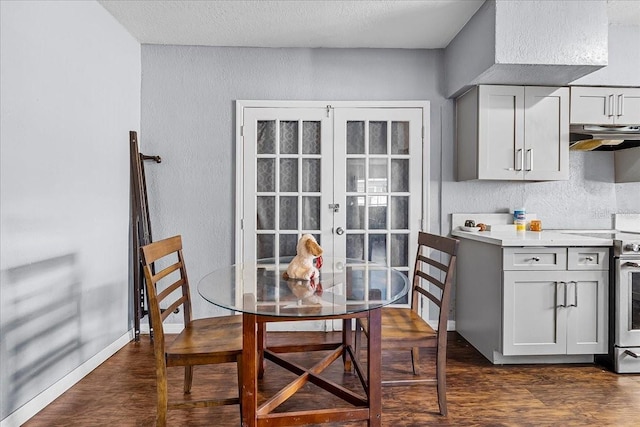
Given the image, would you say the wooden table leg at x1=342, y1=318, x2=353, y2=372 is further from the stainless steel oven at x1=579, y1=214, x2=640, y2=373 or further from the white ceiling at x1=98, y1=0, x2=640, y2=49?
the white ceiling at x1=98, y1=0, x2=640, y2=49

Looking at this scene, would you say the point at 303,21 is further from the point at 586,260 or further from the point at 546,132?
the point at 586,260

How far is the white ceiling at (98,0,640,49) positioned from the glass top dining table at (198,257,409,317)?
1.78 m

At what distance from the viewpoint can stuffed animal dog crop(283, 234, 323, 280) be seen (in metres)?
2.01

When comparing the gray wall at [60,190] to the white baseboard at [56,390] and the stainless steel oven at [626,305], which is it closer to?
the white baseboard at [56,390]

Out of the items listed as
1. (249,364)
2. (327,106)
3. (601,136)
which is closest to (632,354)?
(601,136)

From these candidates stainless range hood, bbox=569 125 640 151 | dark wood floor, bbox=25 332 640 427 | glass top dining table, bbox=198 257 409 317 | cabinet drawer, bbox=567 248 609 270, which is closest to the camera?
glass top dining table, bbox=198 257 409 317

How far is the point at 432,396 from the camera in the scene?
235 centimetres

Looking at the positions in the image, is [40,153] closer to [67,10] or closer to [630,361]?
[67,10]

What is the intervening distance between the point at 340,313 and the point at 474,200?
2.38 meters

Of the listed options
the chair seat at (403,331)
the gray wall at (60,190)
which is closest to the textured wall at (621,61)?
the chair seat at (403,331)

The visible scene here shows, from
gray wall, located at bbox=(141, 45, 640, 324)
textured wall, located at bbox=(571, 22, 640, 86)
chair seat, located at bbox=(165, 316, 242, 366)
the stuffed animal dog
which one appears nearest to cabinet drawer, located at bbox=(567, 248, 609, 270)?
gray wall, located at bbox=(141, 45, 640, 324)

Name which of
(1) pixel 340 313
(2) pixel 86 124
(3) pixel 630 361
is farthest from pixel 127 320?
(3) pixel 630 361

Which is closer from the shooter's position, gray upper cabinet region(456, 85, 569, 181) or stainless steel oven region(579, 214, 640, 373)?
stainless steel oven region(579, 214, 640, 373)

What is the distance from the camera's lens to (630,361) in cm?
268
